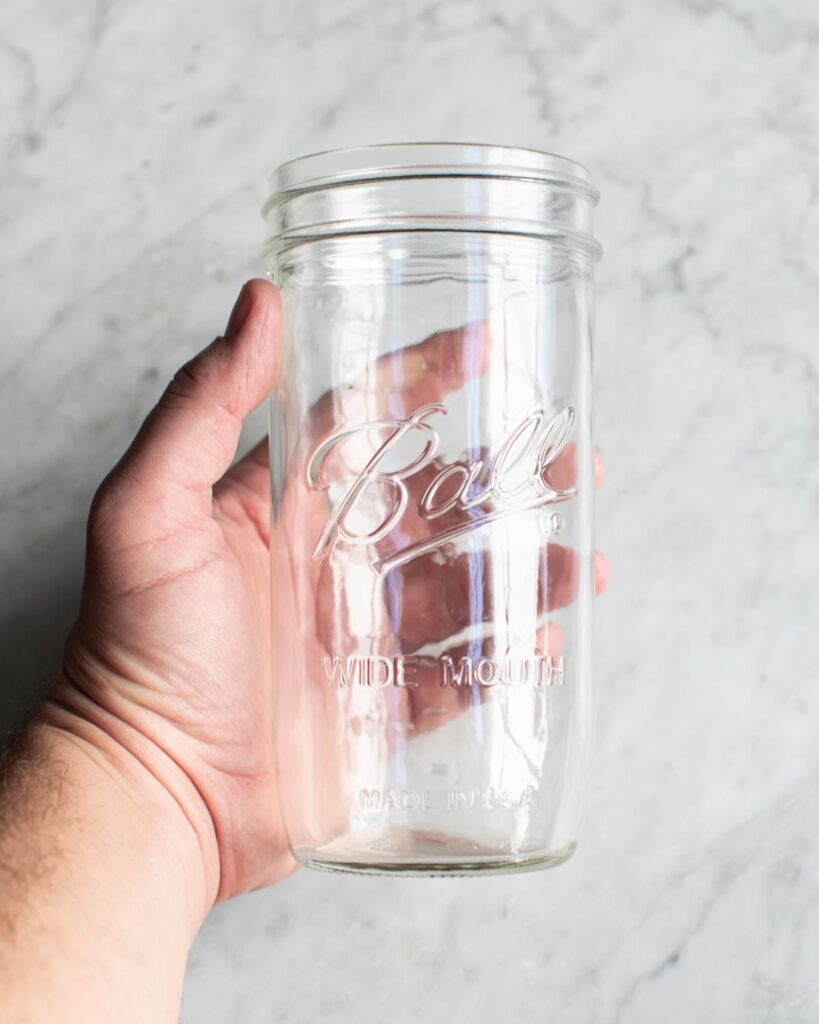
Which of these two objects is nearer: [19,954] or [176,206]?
[19,954]

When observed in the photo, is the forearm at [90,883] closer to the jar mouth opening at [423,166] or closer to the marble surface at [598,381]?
the marble surface at [598,381]

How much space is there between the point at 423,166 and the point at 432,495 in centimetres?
20

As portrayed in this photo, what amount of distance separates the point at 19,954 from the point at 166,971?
0.41 ft

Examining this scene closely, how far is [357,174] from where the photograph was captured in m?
0.70

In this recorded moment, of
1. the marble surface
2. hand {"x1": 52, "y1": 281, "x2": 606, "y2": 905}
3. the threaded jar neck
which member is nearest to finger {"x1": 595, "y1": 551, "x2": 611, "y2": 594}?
the marble surface

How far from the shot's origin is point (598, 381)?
38.5 inches

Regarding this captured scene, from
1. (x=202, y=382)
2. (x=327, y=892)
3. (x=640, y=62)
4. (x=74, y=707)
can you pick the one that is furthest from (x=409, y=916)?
(x=640, y=62)

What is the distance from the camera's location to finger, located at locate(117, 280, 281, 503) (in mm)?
746

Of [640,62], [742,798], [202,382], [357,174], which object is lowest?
[742,798]

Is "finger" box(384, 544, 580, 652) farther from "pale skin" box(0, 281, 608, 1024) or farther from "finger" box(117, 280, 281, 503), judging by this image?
"finger" box(117, 280, 281, 503)

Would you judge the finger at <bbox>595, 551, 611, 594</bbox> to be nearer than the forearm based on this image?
No

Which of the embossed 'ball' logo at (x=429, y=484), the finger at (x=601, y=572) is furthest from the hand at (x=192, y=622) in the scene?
the finger at (x=601, y=572)

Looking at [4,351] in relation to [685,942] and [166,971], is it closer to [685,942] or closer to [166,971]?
[166,971]

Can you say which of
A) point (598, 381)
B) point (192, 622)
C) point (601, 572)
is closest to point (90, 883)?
point (192, 622)
